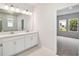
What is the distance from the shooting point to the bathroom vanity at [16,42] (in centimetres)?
176

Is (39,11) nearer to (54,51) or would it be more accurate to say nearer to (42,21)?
(42,21)

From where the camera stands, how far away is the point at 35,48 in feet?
6.50

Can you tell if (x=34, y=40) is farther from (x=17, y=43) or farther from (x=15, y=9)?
(x=15, y=9)

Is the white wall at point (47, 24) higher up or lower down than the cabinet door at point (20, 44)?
higher up

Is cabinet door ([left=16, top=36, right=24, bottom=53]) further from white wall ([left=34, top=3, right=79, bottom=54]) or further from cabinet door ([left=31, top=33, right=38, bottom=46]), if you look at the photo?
white wall ([left=34, top=3, right=79, bottom=54])

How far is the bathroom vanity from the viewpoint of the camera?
1757 millimetres

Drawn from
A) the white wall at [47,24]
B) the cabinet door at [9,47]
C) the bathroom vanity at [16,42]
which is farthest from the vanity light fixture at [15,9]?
the cabinet door at [9,47]

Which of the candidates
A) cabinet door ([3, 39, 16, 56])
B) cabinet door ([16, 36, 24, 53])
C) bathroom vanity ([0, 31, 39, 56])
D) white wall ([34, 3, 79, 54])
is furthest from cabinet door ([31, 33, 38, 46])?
cabinet door ([3, 39, 16, 56])

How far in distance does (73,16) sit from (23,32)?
3.26 feet

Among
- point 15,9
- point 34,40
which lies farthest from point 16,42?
point 15,9

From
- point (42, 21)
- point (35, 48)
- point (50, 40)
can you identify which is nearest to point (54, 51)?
point (50, 40)

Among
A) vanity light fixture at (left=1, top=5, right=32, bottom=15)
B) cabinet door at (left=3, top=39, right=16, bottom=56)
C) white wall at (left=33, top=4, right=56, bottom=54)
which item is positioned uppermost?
vanity light fixture at (left=1, top=5, right=32, bottom=15)

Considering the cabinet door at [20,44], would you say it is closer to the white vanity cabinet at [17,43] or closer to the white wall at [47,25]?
the white vanity cabinet at [17,43]

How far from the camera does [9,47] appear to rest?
182 cm
